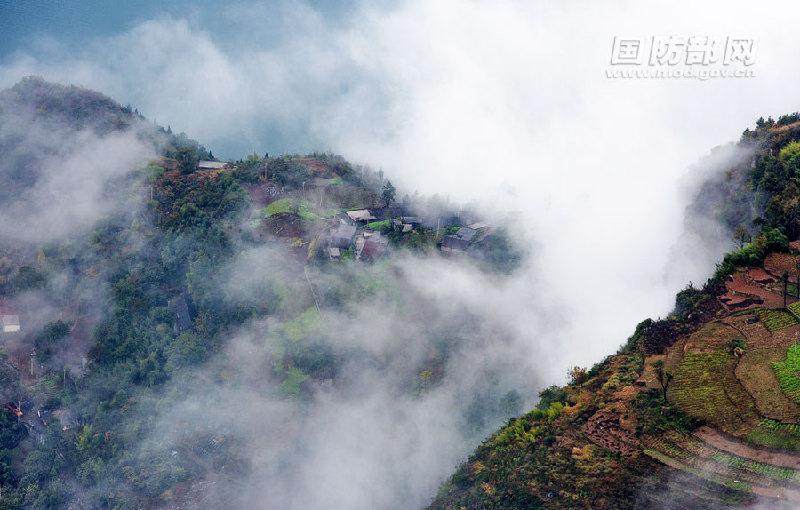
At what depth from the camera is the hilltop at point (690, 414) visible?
23.7m

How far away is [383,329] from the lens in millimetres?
39812

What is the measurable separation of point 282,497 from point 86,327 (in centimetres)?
1321

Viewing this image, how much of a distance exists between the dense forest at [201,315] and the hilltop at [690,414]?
22.9ft

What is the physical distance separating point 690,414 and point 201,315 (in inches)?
916

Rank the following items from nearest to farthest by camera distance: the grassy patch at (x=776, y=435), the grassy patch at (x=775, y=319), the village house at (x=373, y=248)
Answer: the grassy patch at (x=776, y=435) < the grassy patch at (x=775, y=319) < the village house at (x=373, y=248)

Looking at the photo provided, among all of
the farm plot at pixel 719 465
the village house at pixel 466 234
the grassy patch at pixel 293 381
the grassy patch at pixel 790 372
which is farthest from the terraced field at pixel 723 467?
the village house at pixel 466 234

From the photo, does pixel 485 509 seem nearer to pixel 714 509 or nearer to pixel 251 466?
pixel 714 509

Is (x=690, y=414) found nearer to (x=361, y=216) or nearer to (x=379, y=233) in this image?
(x=379, y=233)

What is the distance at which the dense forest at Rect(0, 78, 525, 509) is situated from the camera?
122 feet

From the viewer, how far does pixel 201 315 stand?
136ft

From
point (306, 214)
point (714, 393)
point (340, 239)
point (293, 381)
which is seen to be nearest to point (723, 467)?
point (714, 393)

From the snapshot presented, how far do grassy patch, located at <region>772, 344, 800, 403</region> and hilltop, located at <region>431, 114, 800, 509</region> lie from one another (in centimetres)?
4

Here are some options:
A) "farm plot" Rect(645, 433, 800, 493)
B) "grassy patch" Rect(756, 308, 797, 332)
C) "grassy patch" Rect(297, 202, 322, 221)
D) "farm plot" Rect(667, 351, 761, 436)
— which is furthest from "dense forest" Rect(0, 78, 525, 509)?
"farm plot" Rect(645, 433, 800, 493)

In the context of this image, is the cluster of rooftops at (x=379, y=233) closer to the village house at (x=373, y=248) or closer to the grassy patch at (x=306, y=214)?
the village house at (x=373, y=248)
